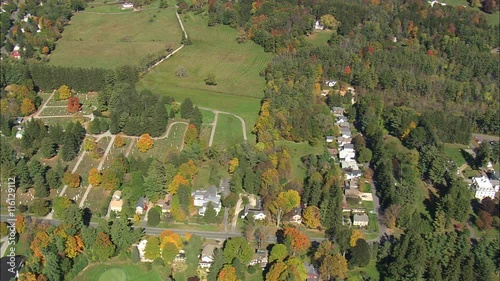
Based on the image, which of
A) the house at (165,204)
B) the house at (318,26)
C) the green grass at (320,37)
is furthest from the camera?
the house at (318,26)

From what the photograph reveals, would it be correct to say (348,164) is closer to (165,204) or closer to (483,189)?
(483,189)

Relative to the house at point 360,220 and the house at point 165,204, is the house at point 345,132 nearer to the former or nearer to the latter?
the house at point 360,220

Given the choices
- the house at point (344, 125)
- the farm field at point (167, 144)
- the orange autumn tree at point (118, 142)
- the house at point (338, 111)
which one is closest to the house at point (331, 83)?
the house at point (338, 111)

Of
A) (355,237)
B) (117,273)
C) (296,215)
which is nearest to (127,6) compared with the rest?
(296,215)

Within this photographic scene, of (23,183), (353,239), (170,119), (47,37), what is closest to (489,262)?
(353,239)

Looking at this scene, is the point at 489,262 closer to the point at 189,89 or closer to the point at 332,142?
the point at 332,142

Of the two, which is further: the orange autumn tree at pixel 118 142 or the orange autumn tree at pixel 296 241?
the orange autumn tree at pixel 118 142
